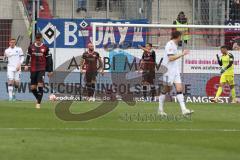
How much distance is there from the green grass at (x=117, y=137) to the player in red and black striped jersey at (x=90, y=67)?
28.5 feet

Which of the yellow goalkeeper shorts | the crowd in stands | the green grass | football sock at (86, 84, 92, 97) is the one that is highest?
the crowd in stands

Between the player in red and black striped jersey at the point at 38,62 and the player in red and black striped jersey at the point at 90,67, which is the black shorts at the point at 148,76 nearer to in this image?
the player in red and black striped jersey at the point at 90,67

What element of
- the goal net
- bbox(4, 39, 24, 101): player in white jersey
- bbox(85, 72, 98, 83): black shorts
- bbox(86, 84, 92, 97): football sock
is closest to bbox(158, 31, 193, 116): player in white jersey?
the goal net

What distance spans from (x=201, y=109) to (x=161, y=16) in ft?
38.1

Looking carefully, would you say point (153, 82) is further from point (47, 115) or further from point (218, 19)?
point (47, 115)

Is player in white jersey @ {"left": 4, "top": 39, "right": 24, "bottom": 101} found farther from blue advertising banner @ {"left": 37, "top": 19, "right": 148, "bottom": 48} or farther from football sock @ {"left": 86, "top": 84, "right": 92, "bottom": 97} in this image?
football sock @ {"left": 86, "top": 84, "right": 92, "bottom": 97}

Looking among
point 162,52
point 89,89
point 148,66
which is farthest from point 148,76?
point 89,89

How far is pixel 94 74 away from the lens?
3044 centimetres

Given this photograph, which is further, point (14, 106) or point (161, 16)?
point (161, 16)

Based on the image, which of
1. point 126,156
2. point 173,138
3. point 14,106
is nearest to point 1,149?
point 126,156

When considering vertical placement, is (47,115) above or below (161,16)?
below

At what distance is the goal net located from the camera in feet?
101

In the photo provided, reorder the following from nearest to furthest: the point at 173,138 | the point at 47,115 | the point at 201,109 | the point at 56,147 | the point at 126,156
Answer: the point at 126,156 → the point at 56,147 → the point at 173,138 → the point at 47,115 → the point at 201,109

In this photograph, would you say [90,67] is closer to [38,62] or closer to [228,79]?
[228,79]
